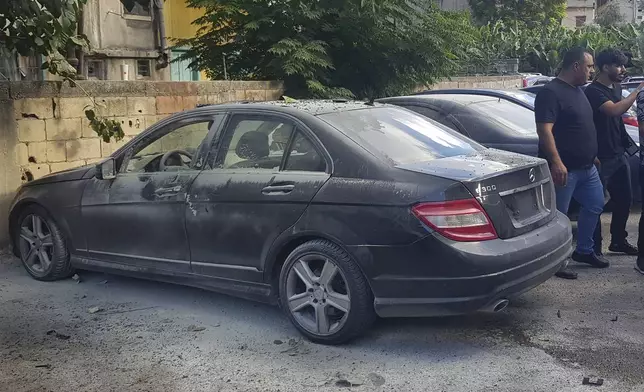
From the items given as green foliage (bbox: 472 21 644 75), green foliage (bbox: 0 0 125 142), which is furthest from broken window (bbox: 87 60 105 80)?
green foliage (bbox: 0 0 125 142)

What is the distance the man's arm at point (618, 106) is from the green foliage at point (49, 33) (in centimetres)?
480

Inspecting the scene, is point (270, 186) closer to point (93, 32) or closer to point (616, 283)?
point (616, 283)

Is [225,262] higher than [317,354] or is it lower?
higher

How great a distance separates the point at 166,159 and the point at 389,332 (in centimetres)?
218

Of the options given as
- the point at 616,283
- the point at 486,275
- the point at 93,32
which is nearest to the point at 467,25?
the point at 616,283

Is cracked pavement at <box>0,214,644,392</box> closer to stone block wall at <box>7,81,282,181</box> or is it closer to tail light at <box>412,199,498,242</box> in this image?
tail light at <box>412,199,498,242</box>

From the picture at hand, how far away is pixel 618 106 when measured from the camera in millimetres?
6418

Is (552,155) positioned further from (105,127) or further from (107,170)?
(105,127)

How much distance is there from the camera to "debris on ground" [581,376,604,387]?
4.13 m

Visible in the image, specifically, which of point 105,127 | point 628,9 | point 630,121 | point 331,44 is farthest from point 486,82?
point 628,9

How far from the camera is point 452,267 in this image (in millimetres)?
4340

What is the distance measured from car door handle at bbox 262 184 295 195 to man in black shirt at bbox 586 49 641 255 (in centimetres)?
320

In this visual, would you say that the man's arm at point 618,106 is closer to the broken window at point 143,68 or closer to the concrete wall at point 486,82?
the concrete wall at point 486,82

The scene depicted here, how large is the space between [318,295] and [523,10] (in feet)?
138
